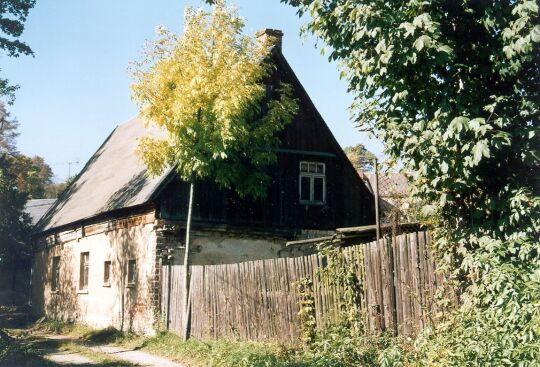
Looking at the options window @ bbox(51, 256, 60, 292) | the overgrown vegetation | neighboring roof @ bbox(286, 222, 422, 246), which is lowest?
the overgrown vegetation

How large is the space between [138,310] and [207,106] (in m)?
6.53

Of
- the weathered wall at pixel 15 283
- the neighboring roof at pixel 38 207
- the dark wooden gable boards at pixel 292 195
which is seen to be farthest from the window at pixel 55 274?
the neighboring roof at pixel 38 207

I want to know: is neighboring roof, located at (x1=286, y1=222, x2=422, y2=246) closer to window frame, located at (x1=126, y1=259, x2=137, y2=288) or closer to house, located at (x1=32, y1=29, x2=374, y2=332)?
house, located at (x1=32, y1=29, x2=374, y2=332)

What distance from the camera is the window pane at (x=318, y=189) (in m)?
18.8

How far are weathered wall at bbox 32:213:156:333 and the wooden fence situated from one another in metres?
1.13

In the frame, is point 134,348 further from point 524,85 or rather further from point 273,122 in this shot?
point 524,85

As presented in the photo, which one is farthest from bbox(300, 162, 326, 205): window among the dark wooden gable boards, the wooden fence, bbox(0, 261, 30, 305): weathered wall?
bbox(0, 261, 30, 305): weathered wall

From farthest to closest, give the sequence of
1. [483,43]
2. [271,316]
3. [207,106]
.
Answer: [207,106]
[271,316]
[483,43]

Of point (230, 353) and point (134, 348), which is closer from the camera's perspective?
point (230, 353)

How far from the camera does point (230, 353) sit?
10922mm

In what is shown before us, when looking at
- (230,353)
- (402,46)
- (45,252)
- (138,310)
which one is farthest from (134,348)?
(45,252)

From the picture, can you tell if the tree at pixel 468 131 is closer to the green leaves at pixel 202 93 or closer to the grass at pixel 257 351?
the grass at pixel 257 351

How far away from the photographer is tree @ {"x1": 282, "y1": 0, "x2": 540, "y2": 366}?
7.21 m

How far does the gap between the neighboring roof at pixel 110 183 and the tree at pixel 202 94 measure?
2020 millimetres
